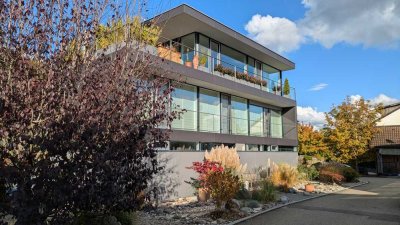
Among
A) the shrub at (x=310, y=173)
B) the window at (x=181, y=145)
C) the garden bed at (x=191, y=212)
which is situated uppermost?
the window at (x=181, y=145)

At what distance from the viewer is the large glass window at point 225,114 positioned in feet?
68.0

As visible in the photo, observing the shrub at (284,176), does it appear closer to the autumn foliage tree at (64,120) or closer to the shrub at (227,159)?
the shrub at (227,159)

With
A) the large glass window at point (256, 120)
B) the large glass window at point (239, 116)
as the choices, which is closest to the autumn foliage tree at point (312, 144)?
the large glass window at point (256, 120)

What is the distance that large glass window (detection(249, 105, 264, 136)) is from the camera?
78.0 ft

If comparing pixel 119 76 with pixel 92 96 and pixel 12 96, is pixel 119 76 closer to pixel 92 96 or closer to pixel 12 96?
pixel 92 96

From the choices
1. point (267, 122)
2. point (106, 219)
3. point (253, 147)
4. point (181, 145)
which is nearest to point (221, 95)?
point (253, 147)

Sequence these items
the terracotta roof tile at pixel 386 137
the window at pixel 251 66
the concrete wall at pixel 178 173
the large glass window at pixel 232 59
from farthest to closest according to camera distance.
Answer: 1. the terracotta roof tile at pixel 386 137
2. the window at pixel 251 66
3. the large glass window at pixel 232 59
4. the concrete wall at pixel 178 173

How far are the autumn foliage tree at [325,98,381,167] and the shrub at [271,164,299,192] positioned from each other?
16518 millimetres

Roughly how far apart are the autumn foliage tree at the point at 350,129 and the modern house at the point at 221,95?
697 cm

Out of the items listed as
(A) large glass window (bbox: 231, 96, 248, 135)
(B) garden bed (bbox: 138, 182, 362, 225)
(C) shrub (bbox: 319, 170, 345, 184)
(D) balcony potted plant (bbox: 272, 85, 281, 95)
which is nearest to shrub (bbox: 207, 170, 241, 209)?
(B) garden bed (bbox: 138, 182, 362, 225)

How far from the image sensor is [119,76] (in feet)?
20.1

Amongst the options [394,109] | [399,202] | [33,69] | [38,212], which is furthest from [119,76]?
[394,109]

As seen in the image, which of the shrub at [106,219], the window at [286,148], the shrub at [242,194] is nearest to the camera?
the shrub at [106,219]

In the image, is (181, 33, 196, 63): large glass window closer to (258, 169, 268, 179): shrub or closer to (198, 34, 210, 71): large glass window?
(198, 34, 210, 71): large glass window
